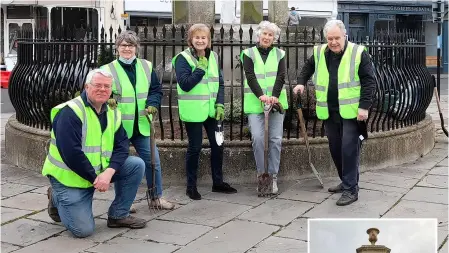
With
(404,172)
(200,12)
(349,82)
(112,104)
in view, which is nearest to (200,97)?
(112,104)

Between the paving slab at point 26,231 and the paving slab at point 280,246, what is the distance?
165 cm

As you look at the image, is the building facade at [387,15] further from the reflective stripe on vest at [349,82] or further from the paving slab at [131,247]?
the paving slab at [131,247]

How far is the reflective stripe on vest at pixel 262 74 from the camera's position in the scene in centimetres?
621

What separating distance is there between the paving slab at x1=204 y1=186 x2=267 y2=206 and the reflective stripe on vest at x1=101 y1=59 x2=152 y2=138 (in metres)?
1.04

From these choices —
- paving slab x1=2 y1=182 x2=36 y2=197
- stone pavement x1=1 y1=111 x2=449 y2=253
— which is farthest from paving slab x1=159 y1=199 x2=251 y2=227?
paving slab x1=2 y1=182 x2=36 y2=197

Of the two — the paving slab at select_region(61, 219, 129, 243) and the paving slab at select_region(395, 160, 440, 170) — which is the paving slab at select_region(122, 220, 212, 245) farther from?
the paving slab at select_region(395, 160, 440, 170)

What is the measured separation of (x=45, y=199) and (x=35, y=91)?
212 centimetres

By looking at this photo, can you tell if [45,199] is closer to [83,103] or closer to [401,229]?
[83,103]

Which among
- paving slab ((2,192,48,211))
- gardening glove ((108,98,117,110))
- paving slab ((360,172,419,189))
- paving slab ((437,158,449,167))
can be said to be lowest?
paving slab ((2,192,48,211))

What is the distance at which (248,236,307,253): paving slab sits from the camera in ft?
15.2

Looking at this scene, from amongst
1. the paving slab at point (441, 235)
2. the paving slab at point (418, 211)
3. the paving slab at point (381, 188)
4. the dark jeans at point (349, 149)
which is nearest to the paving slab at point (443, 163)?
the paving slab at point (381, 188)

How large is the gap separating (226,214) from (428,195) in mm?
2093

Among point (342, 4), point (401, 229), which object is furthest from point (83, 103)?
point (342, 4)

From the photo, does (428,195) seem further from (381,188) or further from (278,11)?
(278,11)
